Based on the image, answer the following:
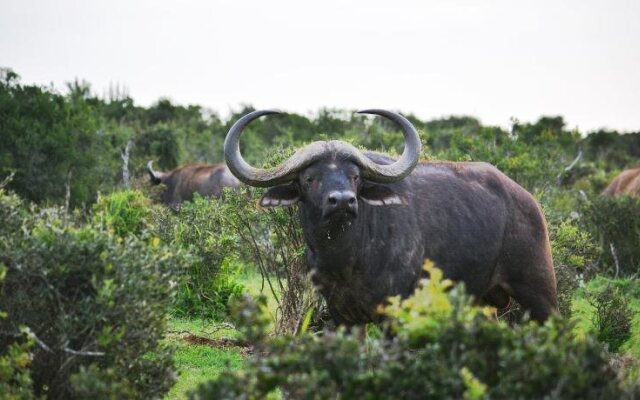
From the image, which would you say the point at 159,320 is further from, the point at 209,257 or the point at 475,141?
the point at 475,141

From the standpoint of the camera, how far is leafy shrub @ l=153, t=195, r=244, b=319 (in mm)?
9906

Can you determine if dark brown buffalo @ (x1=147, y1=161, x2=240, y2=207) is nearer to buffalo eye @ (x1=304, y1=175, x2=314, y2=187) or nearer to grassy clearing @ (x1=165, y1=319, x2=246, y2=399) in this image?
grassy clearing @ (x1=165, y1=319, x2=246, y2=399)

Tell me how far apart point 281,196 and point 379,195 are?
0.82 m

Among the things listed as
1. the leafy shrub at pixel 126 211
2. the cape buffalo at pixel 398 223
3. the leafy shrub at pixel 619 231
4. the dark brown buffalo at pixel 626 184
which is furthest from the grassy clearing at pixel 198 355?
the dark brown buffalo at pixel 626 184

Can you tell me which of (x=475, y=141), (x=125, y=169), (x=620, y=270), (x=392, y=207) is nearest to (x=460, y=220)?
(x=392, y=207)

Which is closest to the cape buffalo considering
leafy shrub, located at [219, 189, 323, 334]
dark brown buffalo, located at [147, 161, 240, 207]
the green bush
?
leafy shrub, located at [219, 189, 323, 334]

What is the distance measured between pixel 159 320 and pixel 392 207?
2468mm

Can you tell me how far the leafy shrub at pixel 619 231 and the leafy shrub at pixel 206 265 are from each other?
294 inches

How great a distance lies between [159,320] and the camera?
4.77 metres

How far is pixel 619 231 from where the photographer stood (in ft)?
46.4

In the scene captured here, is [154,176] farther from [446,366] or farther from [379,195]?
[446,366]

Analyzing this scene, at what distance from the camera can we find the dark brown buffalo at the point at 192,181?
21141mm

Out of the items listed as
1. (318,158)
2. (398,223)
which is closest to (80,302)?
(318,158)

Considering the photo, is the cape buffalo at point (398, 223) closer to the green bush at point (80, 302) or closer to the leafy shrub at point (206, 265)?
the green bush at point (80, 302)
